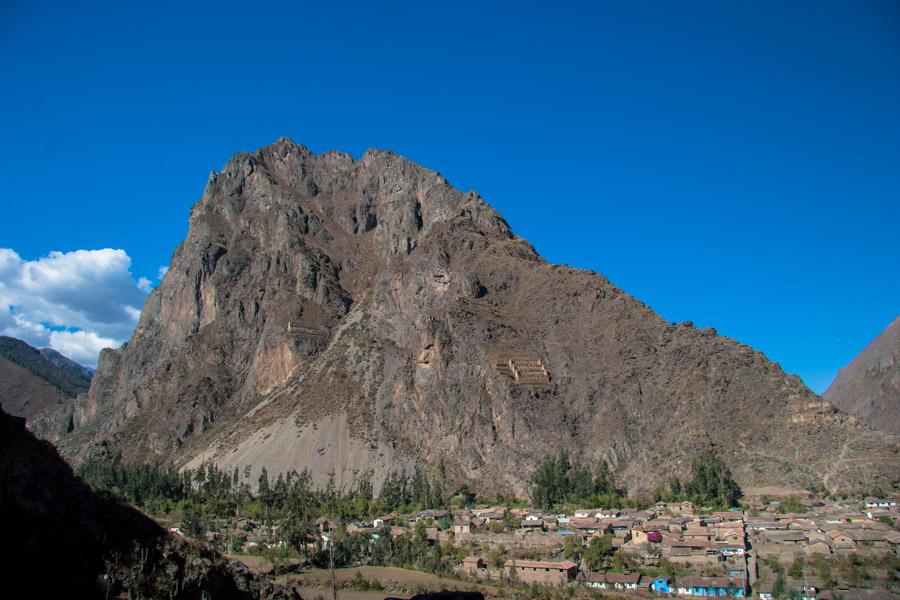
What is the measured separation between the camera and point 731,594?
68938mm

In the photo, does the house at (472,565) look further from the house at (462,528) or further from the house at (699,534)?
the house at (699,534)

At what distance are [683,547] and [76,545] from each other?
66910 mm

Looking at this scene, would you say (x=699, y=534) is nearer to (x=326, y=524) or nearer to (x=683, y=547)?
(x=683, y=547)

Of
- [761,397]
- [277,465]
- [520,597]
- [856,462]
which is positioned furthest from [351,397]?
[520,597]

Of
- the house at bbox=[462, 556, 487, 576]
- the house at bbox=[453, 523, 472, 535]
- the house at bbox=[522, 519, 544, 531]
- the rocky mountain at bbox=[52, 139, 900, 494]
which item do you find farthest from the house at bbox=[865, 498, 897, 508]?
the house at bbox=[453, 523, 472, 535]

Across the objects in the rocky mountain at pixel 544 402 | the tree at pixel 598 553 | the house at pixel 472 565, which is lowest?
the house at pixel 472 565

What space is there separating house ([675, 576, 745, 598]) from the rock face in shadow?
152ft

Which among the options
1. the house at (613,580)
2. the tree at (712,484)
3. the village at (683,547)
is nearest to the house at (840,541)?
the village at (683,547)

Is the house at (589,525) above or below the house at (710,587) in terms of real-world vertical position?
above

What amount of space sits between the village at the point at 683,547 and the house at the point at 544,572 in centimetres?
12

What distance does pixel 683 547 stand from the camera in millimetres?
83375

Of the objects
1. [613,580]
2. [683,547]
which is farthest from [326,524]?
[683,547]

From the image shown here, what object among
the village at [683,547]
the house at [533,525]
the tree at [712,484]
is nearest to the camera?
the village at [683,547]

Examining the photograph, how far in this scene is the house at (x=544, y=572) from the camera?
78.0 metres
